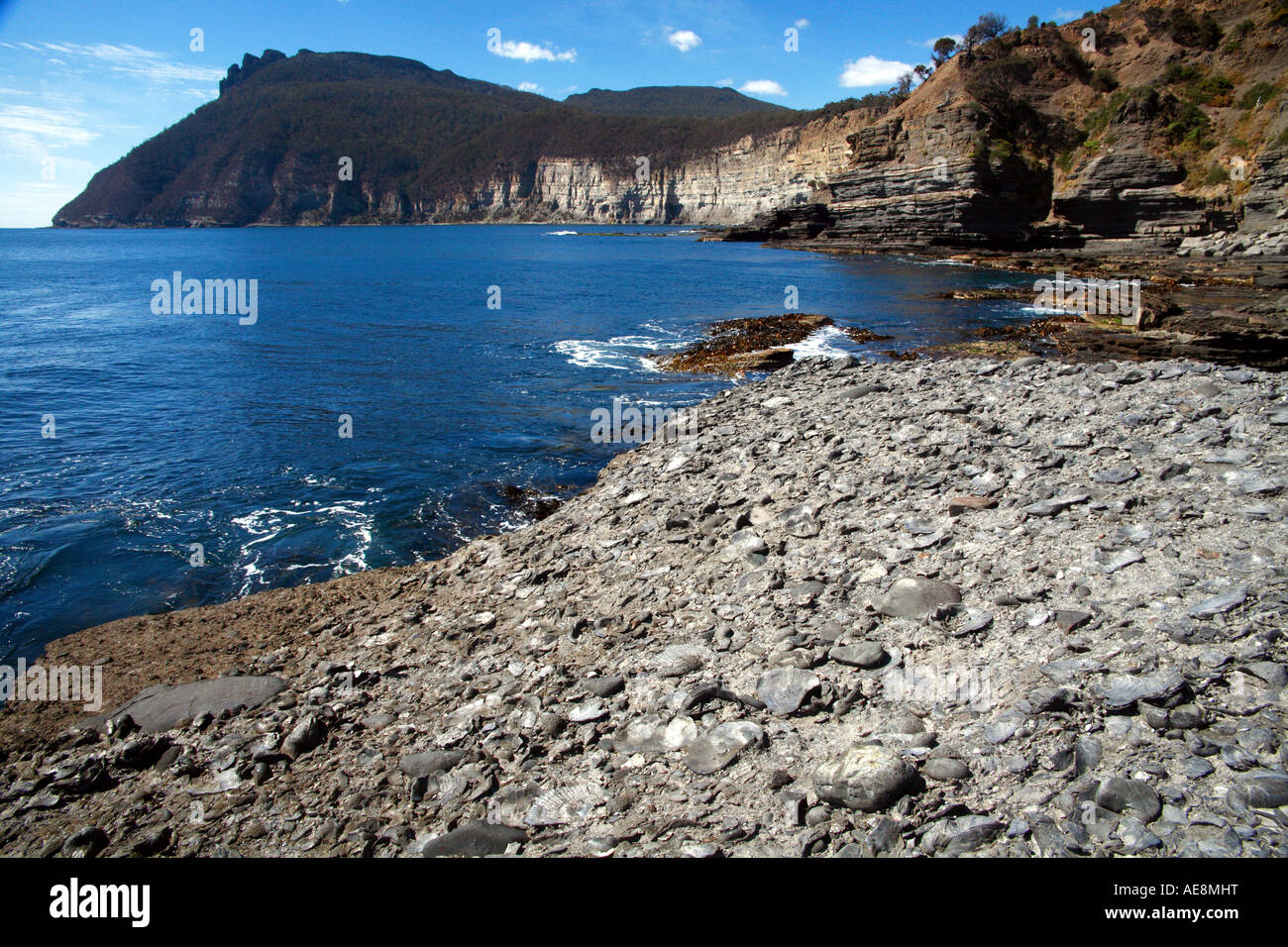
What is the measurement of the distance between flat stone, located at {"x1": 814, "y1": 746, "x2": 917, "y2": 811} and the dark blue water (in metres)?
8.04

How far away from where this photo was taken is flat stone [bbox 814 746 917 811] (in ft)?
12.5

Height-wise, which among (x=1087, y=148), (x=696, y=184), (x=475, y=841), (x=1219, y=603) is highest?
Result: (x=696, y=184)

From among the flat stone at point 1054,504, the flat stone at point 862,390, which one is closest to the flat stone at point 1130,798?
the flat stone at point 1054,504

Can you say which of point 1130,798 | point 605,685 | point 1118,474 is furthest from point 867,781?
point 1118,474

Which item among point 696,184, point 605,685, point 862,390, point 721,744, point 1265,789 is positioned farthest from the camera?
point 696,184

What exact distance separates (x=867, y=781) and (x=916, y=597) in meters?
2.41

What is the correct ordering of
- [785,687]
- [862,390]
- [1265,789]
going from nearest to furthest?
1. [1265,789]
2. [785,687]
3. [862,390]

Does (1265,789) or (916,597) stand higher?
(916,597)

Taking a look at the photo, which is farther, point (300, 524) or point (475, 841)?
point (300, 524)

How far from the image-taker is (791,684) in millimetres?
5008

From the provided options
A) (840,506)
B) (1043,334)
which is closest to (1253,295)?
(1043,334)

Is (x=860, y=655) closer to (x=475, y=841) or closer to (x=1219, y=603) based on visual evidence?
(x=1219, y=603)

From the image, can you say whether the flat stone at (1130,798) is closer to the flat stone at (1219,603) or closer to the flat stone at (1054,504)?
the flat stone at (1219,603)

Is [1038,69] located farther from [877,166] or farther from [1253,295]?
[1253,295]
